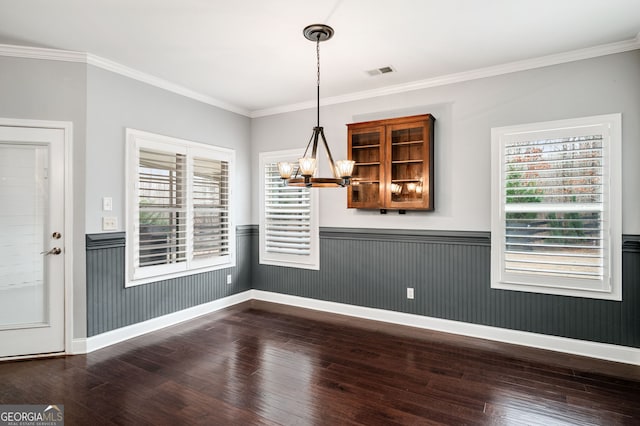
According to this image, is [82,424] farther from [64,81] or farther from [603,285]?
[603,285]

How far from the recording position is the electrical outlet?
3.76 metres

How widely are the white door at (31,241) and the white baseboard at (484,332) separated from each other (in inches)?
113

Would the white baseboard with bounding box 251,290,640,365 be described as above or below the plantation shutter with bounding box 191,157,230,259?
below

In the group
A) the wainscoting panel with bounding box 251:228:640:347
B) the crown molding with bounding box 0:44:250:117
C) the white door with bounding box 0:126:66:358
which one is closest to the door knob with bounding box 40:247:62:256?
the white door with bounding box 0:126:66:358

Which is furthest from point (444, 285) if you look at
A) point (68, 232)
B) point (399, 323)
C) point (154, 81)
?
point (154, 81)

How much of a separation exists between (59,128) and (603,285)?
548 centimetres

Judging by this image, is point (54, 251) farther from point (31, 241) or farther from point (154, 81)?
point (154, 81)

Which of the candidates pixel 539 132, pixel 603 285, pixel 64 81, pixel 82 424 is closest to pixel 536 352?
pixel 603 285

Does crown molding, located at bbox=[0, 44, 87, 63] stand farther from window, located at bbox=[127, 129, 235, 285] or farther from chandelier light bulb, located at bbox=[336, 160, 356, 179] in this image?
chandelier light bulb, located at bbox=[336, 160, 356, 179]

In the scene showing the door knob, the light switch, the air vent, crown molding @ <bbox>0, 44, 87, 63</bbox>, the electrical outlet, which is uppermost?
the air vent

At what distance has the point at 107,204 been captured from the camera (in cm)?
379

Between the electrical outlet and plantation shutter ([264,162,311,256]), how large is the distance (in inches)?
86.4

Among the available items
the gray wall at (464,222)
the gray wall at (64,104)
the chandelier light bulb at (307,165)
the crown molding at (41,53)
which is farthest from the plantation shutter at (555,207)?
the crown molding at (41,53)

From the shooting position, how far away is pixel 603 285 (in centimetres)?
343
